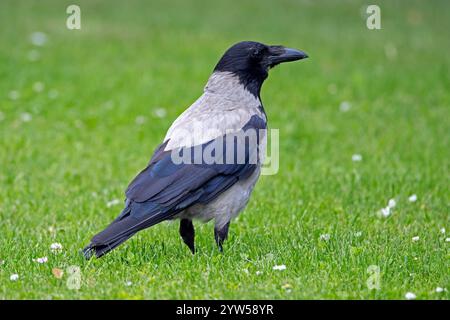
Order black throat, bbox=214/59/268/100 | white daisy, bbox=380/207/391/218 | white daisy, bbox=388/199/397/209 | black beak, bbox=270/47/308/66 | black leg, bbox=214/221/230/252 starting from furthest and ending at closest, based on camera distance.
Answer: white daisy, bbox=388/199/397/209 < white daisy, bbox=380/207/391/218 < black beak, bbox=270/47/308/66 < black throat, bbox=214/59/268/100 < black leg, bbox=214/221/230/252

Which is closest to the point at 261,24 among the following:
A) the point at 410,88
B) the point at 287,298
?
the point at 410,88

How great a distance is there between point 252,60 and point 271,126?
374 cm

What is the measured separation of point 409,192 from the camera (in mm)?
7348

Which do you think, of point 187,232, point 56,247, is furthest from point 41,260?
point 187,232

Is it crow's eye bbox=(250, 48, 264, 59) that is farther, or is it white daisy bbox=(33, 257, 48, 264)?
crow's eye bbox=(250, 48, 264, 59)

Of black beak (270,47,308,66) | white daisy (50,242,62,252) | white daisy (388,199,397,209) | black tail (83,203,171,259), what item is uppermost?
black beak (270,47,308,66)

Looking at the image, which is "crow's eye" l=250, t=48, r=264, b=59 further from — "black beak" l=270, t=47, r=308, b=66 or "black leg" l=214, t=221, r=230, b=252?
"black leg" l=214, t=221, r=230, b=252

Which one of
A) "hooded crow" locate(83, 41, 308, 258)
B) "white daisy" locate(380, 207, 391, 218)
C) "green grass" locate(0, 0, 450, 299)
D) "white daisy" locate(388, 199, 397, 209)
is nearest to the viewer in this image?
"green grass" locate(0, 0, 450, 299)

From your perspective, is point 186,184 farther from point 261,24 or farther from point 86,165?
point 261,24

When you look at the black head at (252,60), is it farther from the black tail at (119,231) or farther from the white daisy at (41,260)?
the white daisy at (41,260)

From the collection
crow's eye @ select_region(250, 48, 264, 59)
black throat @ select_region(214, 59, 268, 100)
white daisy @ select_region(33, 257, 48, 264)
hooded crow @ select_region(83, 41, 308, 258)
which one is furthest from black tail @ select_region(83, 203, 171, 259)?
crow's eye @ select_region(250, 48, 264, 59)

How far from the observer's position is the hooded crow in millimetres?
5105

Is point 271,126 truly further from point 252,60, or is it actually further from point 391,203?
point 252,60
